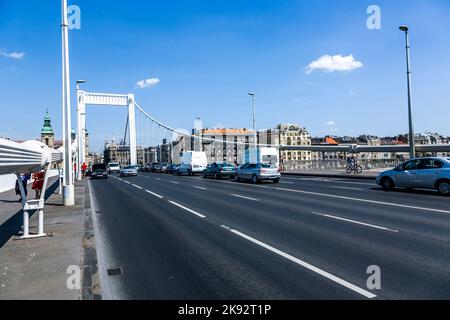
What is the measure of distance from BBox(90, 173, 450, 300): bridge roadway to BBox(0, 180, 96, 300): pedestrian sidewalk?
475mm

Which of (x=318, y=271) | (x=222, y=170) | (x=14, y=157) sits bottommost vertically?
(x=318, y=271)

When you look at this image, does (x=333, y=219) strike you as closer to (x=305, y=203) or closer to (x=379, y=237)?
(x=379, y=237)

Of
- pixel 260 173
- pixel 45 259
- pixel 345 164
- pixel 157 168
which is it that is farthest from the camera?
pixel 157 168

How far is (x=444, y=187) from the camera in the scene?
15297 mm

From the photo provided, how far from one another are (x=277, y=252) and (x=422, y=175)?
496 inches

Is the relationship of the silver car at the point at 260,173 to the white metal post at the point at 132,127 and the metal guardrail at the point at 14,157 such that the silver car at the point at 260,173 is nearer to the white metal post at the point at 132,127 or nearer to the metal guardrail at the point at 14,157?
the metal guardrail at the point at 14,157

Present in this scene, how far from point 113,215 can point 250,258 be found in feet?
22.1

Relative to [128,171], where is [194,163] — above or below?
above

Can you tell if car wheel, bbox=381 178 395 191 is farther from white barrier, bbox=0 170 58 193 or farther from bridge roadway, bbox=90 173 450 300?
white barrier, bbox=0 170 58 193

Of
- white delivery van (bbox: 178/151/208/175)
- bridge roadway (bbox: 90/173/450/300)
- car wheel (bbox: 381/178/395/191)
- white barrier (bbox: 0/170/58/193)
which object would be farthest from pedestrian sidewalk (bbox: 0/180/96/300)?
white delivery van (bbox: 178/151/208/175)

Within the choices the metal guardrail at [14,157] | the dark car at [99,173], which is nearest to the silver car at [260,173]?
the metal guardrail at [14,157]

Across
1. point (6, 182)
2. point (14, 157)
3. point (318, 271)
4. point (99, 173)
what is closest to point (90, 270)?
point (14, 157)

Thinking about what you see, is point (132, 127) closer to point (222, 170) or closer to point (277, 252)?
point (222, 170)
